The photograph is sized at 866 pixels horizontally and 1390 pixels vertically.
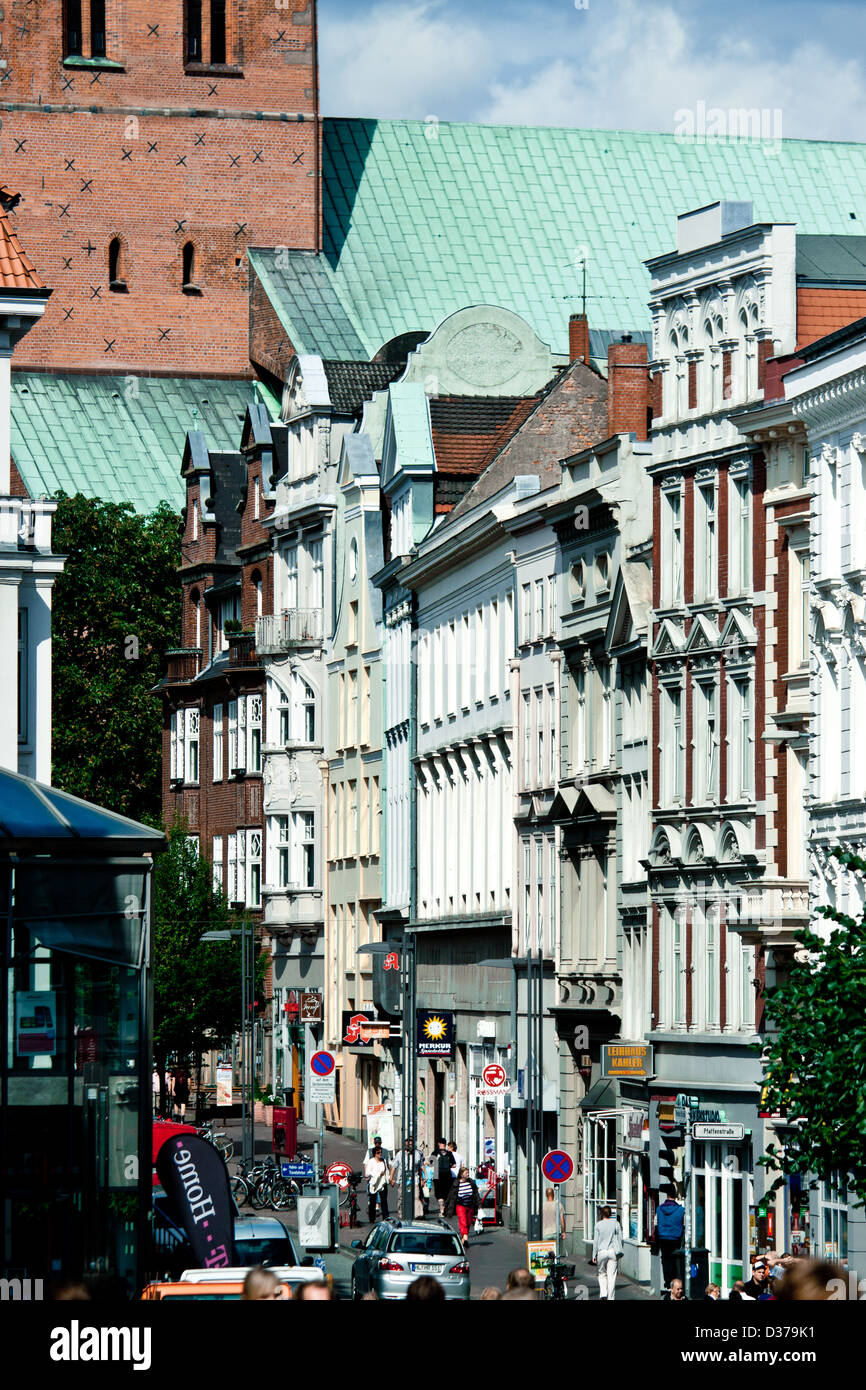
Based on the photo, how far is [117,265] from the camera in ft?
336

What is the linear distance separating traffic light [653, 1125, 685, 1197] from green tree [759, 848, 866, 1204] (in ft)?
42.2

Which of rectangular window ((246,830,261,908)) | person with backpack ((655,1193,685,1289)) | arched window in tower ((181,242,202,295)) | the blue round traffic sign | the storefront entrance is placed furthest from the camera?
arched window in tower ((181,242,202,295))

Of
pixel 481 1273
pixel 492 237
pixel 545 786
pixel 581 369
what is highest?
pixel 492 237

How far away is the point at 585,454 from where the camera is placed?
51312mm

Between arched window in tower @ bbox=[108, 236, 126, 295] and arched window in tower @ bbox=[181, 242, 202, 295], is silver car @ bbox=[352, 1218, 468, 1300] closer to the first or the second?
arched window in tower @ bbox=[108, 236, 126, 295]

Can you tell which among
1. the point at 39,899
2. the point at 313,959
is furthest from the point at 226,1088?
the point at 39,899

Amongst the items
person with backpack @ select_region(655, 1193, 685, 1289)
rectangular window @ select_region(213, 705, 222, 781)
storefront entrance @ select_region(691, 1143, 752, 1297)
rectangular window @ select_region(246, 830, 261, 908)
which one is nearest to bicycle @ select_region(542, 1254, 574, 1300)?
person with backpack @ select_region(655, 1193, 685, 1289)

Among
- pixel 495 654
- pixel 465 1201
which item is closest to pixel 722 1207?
pixel 465 1201

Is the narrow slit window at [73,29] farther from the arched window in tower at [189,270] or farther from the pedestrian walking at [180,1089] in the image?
the pedestrian walking at [180,1089]

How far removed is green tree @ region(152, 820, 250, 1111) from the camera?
7575 centimetres

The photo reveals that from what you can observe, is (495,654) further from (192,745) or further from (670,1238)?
(192,745)

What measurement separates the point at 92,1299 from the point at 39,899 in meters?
15.5
